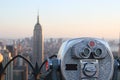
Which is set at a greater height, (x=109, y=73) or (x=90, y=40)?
(x=90, y=40)

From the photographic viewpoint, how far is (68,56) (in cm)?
339

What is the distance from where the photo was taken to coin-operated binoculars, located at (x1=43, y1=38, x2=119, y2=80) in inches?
132

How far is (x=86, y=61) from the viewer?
3.37 m

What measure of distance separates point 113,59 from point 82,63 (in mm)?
318

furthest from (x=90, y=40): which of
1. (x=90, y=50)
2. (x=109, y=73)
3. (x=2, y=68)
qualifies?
(x=2, y=68)

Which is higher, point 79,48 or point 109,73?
point 79,48

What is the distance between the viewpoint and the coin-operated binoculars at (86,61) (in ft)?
11.0

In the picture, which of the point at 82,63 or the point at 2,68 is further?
the point at 2,68

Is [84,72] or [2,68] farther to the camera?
[2,68]

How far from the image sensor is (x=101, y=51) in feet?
11.0

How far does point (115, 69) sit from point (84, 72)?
0.33m

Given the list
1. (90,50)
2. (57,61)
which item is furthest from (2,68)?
(90,50)

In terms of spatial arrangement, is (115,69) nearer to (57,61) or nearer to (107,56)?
(107,56)

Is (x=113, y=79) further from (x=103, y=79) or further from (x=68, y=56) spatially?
(x=68, y=56)
